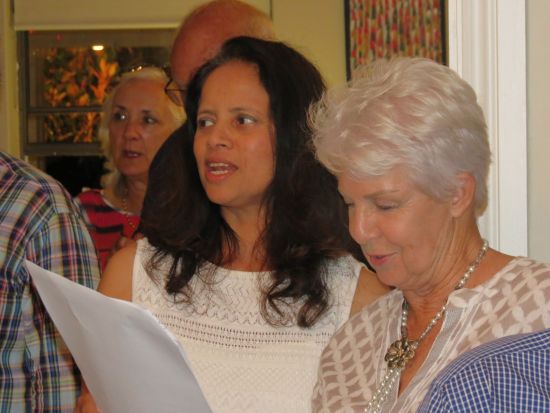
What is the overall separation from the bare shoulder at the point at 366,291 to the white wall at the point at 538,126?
37cm

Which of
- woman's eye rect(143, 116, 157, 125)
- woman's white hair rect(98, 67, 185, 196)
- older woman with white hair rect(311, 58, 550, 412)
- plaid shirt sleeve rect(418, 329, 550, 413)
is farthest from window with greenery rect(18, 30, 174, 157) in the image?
plaid shirt sleeve rect(418, 329, 550, 413)

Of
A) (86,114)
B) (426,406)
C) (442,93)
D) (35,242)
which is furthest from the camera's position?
(86,114)

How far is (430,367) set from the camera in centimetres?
152

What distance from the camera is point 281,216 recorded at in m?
2.06

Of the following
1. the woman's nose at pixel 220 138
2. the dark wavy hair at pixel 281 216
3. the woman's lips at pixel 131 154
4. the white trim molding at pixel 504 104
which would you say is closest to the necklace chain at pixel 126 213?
the woman's lips at pixel 131 154

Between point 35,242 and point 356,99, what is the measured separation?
830 mm

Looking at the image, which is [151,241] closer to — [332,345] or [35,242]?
[35,242]

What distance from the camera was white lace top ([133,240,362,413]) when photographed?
1.87 metres

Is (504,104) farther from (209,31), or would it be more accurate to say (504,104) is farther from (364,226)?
(209,31)

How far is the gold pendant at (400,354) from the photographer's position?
1.60 m

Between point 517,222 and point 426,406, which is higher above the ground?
point 517,222

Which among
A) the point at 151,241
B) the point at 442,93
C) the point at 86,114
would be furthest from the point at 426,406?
the point at 86,114

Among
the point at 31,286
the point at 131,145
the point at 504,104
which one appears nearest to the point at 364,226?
the point at 504,104

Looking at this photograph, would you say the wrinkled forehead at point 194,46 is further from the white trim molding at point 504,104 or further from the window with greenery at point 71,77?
the window with greenery at point 71,77
